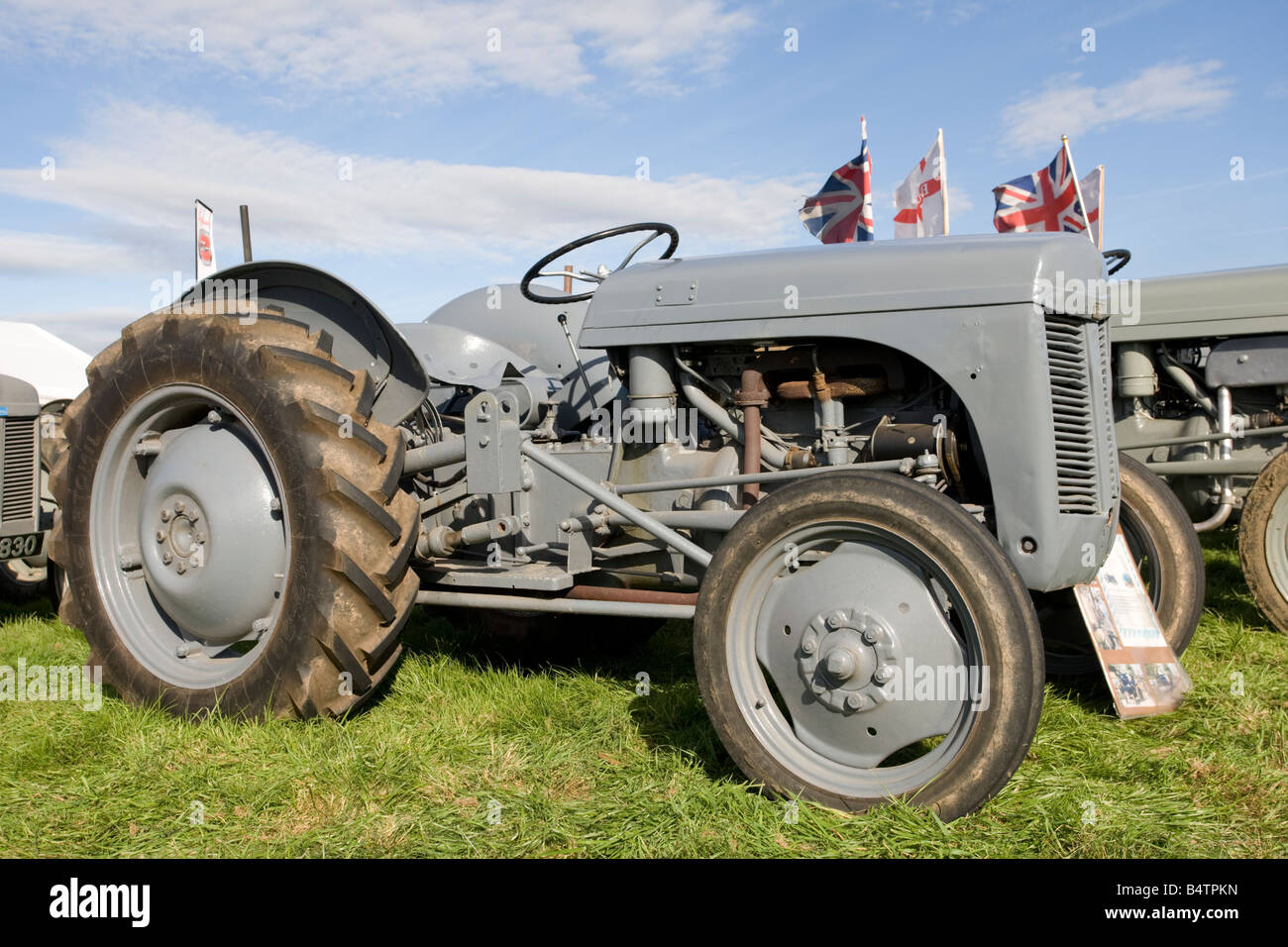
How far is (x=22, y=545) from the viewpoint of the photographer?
517 cm

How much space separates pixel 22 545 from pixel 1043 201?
9.16 meters

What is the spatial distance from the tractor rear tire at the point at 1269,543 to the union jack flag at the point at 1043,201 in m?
5.12

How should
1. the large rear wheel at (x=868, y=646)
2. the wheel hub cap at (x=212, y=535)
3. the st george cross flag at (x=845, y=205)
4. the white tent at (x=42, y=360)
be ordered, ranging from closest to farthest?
the large rear wheel at (x=868, y=646), the wheel hub cap at (x=212, y=535), the st george cross flag at (x=845, y=205), the white tent at (x=42, y=360)

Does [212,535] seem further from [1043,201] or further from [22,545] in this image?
[1043,201]

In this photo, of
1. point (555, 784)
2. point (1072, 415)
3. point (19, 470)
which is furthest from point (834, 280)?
point (19, 470)

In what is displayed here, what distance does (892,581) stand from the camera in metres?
2.81

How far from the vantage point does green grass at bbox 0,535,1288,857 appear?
2.69 meters

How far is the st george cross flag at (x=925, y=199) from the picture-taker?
9992 mm

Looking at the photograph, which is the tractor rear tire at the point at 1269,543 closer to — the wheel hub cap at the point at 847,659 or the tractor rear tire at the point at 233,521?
the wheel hub cap at the point at 847,659

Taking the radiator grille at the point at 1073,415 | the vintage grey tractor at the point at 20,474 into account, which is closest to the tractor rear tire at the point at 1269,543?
the radiator grille at the point at 1073,415

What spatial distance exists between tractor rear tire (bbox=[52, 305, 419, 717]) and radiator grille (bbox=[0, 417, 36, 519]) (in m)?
1.23

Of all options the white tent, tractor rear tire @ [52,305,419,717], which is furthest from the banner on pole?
tractor rear tire @ [52,305,419,717]
